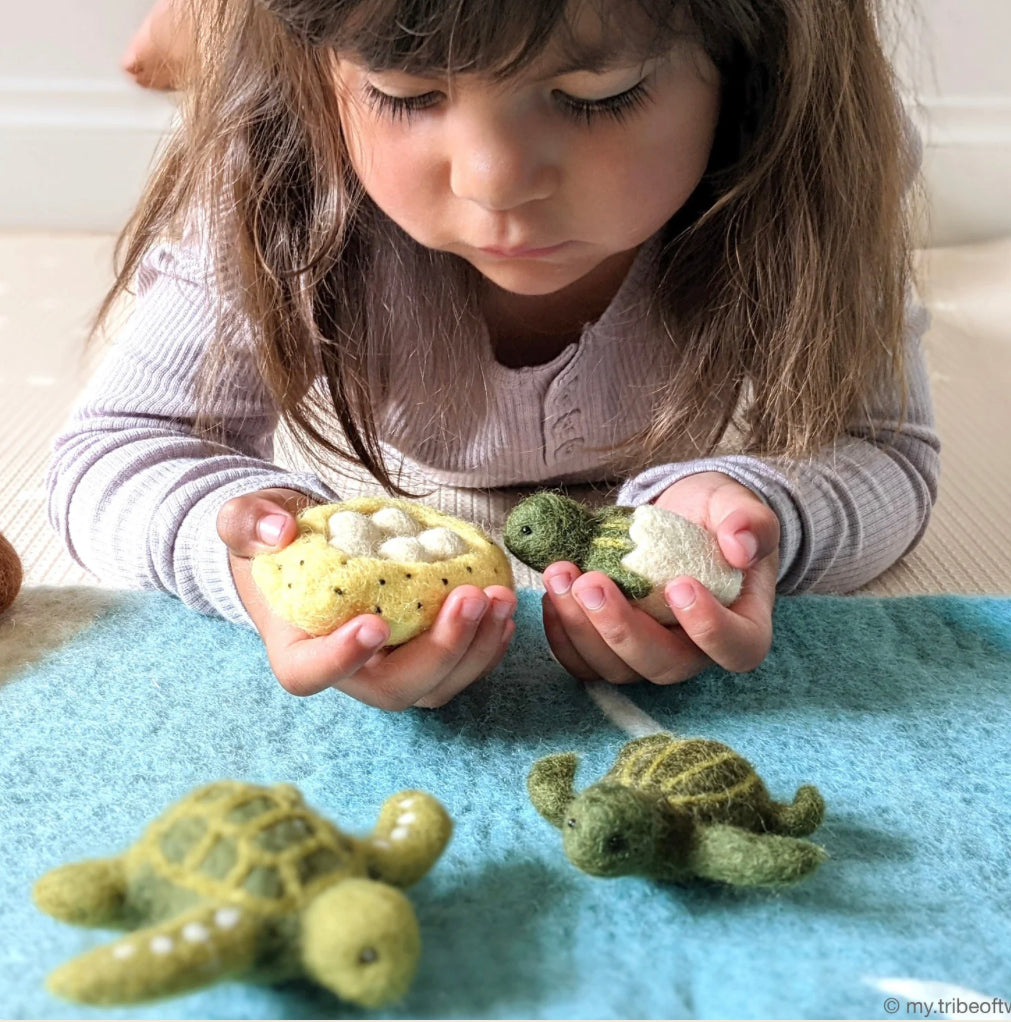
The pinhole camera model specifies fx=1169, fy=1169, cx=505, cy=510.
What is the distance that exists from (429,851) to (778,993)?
128mm

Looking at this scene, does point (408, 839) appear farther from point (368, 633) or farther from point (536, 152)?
point (536, 152)

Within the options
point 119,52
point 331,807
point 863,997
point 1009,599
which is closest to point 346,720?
point 331,807

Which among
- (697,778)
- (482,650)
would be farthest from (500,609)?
(697,778)

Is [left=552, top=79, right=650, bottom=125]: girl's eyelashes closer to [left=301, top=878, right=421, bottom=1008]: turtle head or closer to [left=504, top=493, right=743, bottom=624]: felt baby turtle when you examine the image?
[left=504, top=493, right=743, bottom=624]: felt baby turtle

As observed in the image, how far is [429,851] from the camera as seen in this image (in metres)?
0.41

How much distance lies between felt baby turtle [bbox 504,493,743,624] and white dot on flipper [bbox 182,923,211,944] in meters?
0.29

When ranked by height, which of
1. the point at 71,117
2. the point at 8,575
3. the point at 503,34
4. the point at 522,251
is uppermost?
the point at 503,34

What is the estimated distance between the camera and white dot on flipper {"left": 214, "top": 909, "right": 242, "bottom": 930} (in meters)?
0.35

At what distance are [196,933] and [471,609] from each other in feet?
0.71

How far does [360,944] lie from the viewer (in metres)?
0.35

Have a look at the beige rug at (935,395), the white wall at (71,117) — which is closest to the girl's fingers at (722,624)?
the beige rug at (935,395)

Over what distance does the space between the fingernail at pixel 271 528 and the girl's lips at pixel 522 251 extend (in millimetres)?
177

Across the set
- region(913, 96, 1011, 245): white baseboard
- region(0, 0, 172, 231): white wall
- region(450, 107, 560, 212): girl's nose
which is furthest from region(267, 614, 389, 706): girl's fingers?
region(913, 96, 1011, 245): white baseboard

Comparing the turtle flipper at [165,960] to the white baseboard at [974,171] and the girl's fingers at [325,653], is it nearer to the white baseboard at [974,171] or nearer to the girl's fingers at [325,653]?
the girl's fingers at [325,653]
